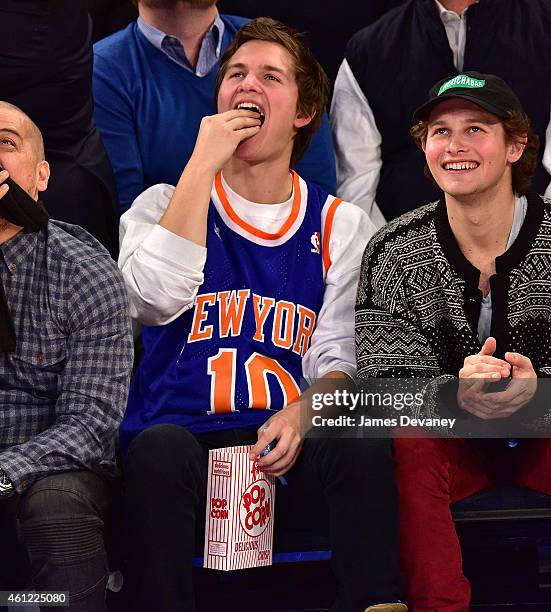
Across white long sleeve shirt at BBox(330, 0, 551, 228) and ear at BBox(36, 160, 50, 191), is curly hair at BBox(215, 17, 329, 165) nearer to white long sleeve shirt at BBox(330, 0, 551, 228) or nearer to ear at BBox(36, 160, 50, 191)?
white long sleeve shirt at BBox(330, 0, 551, 228)

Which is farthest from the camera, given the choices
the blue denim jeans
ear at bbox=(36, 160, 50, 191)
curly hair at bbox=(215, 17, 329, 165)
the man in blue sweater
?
the man in blue sweater

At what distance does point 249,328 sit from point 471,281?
0.47m

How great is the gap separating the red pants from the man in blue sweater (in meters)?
0.91

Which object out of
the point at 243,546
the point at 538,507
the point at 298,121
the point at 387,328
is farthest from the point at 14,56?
the point at 538,507

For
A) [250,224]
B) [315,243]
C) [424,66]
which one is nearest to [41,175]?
[250,224]

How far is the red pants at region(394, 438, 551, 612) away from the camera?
2.00 m

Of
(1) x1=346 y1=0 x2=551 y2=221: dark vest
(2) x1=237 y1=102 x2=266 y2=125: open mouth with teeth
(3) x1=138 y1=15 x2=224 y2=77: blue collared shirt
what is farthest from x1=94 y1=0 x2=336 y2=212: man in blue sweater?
(2) x1=237 y1=102 x2=266 y2=125: open mouth with teeth

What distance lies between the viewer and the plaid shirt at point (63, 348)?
6.65 ft

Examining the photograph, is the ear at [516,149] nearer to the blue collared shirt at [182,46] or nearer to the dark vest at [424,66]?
the dark vest at [424,66]

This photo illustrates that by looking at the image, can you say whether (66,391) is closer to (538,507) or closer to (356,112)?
(538,507)

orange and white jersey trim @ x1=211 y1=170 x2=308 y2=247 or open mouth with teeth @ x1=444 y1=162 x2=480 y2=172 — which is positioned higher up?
open mouth with teeth @ x1=444 y1=162 x2=480 y2=172

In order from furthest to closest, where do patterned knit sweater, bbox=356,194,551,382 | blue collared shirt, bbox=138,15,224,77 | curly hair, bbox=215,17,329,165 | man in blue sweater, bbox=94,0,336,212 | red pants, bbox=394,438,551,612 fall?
blue collared shirt, bbox=138,15,224,77
man in blue sweater, bbox=94,0,336,212
curly hair, bbox=215,17,329,165
patterned knit sweater, bbox=356,194,551,382
red pants, bbox=394,438,551,612

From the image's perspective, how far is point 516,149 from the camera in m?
2.38

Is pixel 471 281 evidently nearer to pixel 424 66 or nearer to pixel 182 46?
pixel 424 66
